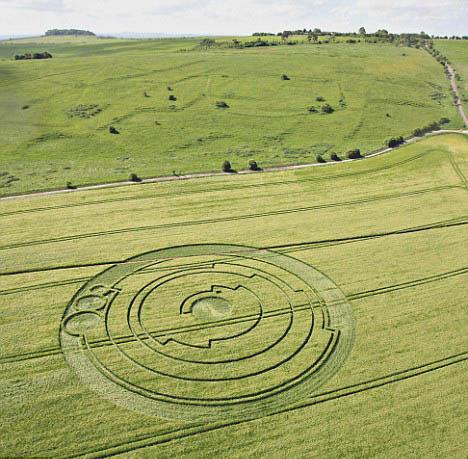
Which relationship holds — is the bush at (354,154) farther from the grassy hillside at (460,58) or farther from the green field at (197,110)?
the grassy hillside at (460,58)

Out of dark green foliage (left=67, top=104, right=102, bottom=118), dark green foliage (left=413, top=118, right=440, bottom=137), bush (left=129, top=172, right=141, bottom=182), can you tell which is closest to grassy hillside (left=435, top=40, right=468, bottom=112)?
dark green foliage (left=413, top=118, right=440, bottom=137)

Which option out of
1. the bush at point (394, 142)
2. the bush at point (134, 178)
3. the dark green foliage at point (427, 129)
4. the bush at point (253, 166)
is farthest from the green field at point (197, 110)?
the dark green foliage at point (427, 129)

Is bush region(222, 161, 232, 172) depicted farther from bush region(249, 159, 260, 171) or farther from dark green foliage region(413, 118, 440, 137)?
dark green foliage region(413, 118, 440, 137)

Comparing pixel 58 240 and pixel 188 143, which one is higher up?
pixel 188 143

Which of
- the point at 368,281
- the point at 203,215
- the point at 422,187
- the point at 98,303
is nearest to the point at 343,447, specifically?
the point at 368,281

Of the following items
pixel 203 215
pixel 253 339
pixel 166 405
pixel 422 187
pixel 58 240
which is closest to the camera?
pixel 166 405

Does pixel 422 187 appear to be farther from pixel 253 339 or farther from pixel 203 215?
pixel 253 339
